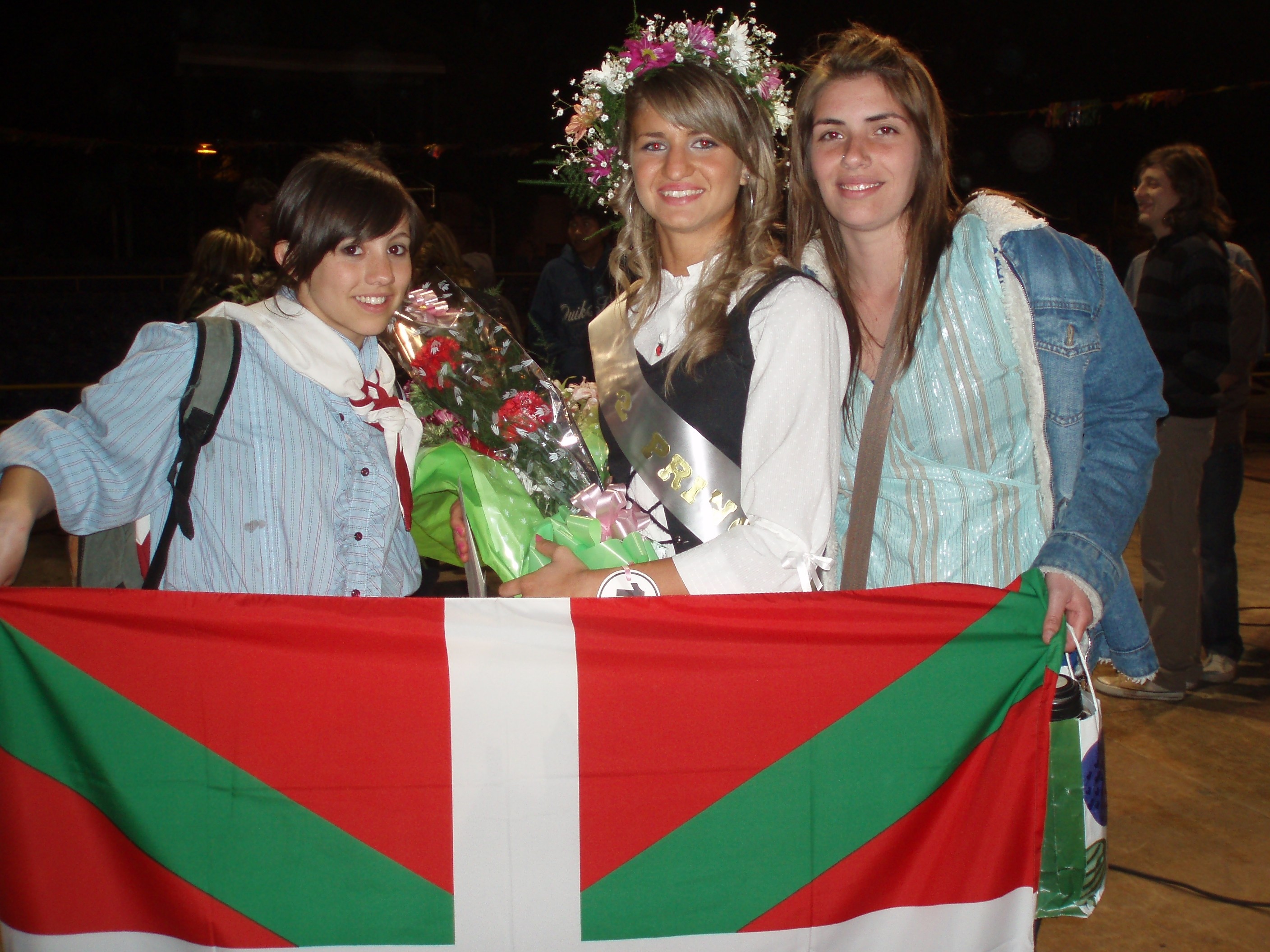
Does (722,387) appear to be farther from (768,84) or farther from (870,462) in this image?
(768,84)

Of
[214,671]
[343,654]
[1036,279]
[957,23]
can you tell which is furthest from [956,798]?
[957,23]

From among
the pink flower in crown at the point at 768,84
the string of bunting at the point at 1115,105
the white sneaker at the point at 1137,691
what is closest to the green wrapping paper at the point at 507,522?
the pink flower in crown at the point at 768,84

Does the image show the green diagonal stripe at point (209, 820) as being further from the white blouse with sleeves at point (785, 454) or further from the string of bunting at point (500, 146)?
the string of bunting at point (500, 146)

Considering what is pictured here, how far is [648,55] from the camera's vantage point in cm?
161

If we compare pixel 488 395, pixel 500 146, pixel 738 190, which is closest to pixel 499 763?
pixel 488 395

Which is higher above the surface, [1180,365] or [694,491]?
[1180,365]

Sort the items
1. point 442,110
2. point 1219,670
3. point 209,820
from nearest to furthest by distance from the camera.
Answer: point 209,820 < point 1219,670 < point 442,110

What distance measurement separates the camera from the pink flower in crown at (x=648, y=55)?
5.28 ft

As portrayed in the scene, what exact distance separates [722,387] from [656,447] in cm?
16

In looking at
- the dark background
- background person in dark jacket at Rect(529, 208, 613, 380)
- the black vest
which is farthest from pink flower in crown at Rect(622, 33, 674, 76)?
the dark background

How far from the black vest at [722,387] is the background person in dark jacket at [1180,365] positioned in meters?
2.60

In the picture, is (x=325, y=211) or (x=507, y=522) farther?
(x=507, y=522)

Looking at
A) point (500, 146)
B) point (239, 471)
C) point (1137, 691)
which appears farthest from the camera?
point (500, 146)

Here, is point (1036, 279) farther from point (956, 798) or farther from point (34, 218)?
point (34, 218)
